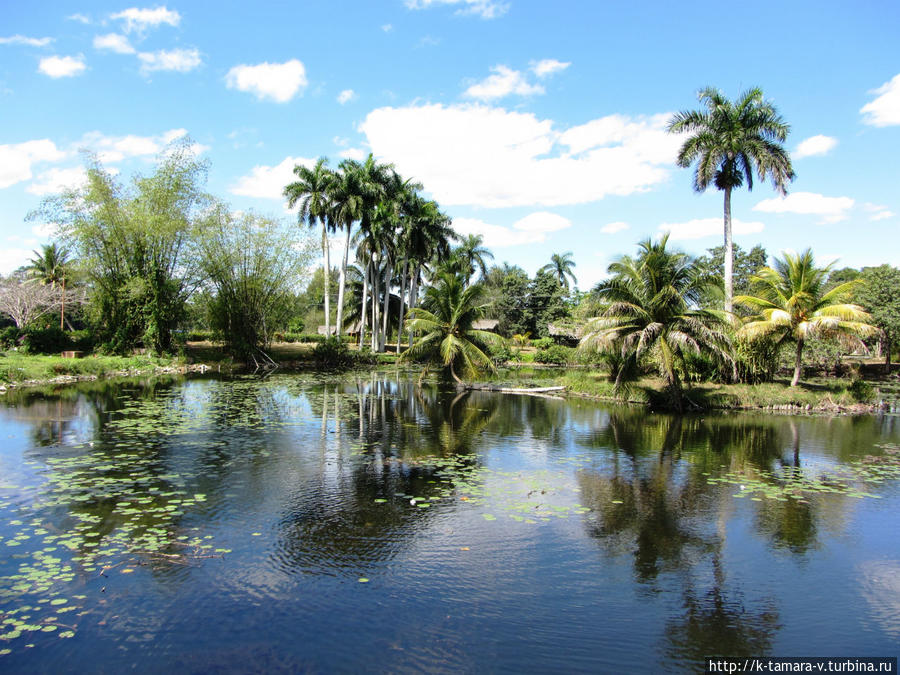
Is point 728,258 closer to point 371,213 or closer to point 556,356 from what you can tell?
point 556,356

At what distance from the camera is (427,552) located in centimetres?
686

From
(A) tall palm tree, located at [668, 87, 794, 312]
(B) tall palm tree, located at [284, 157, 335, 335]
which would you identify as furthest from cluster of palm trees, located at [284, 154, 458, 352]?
(A) tall palm tree, located at [668, 87, 794, 312]

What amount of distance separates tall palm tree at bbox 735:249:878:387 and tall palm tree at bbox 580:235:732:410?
2.83 metres

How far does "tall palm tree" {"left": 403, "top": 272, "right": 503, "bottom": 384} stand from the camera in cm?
2584

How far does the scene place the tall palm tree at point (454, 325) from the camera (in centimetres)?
2584

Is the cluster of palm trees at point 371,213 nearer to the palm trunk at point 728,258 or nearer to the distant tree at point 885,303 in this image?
the palm trunk at point 728,258

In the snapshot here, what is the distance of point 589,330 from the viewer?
860 inches

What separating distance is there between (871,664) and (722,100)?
26.8m

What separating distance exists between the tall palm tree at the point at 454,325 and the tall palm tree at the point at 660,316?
21.0 ft

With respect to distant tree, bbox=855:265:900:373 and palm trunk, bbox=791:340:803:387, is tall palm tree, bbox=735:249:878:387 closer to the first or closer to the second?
palm trunk, bbox=791:340:803:387

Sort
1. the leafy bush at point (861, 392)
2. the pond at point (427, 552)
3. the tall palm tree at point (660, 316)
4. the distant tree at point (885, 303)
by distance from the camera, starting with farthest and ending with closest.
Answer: the distant tree at point (885, 303), the leafy bush at point (861, 392), the tall palm tree at point (660, 316), the pond at point (427, 552)

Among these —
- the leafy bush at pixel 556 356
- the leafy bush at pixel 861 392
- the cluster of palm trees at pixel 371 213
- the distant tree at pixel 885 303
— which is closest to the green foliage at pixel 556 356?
the leafy bush at pixel 556 356

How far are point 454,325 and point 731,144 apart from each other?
616 inches

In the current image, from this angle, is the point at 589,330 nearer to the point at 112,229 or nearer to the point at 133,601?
the point at 133,601
